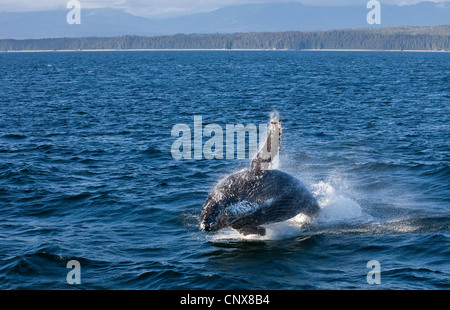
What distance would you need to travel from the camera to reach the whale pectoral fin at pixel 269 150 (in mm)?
16391

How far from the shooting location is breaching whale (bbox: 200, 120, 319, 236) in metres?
16.5

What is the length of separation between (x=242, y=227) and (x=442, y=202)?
8272 millimetres

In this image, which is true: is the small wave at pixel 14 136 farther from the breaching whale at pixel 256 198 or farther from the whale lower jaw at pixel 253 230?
the whale lower jaw at pixel 253 230

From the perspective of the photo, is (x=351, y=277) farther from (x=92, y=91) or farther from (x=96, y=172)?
(x=92, y=91)

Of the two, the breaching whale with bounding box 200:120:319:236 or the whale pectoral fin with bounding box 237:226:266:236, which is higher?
the breaching whale with bounding box 200:120:319:236

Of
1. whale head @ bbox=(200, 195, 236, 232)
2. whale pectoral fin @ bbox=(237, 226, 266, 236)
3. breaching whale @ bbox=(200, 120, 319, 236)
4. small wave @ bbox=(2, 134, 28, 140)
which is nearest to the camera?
whale head @ bbox=(200, 195, 236, 232)

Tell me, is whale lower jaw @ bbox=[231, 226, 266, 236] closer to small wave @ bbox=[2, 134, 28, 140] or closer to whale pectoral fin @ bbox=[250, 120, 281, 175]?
whale pectoral fin @ bbox=[250, 120, 281, 175]

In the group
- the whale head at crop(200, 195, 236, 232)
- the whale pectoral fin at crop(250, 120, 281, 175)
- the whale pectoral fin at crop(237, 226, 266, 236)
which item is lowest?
the whale pectoral fin at crop(237, 226, 266, 236)

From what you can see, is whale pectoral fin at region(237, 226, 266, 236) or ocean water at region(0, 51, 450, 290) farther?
whale pectoral fin at region(237, 226, 266, 236)

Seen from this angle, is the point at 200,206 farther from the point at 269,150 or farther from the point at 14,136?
the point at 14,136

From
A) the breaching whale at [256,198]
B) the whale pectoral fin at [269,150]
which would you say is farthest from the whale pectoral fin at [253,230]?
the whale pectoral fin at [269,150]

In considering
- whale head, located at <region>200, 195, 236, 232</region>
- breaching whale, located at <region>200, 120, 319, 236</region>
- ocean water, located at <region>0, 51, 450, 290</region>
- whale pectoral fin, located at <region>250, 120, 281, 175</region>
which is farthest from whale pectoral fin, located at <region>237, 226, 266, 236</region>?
whale pectoral fin, located at <region>250, 120, 281, 175</region>

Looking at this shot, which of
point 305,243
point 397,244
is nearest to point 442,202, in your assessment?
point 397,244
